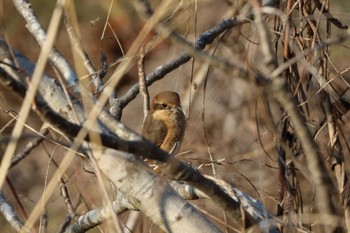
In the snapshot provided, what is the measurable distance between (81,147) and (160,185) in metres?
0.27

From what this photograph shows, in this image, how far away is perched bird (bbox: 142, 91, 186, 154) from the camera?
14.9 feet

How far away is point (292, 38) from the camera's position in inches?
108

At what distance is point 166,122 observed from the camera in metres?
4.59

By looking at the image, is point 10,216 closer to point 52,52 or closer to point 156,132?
point 52,52

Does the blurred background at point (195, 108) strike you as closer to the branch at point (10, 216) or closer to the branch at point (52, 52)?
the branch at point (10, 216)

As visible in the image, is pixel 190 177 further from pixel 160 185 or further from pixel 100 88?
pixel 100 88

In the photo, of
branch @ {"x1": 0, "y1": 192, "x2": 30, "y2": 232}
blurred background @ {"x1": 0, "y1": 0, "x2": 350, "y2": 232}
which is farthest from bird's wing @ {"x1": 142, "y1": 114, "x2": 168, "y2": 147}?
branch @ {"x1": 0, "y1": 192, "x2": 30, "y2": 232}

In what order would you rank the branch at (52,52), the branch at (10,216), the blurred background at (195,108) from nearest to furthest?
1. the branch at (52,52)
2. the branch at (10,216)
3. the blurred background at (195,108)

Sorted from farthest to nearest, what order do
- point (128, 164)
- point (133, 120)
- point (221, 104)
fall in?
point (133, 120) < point (221, 104) < point (128, 164)

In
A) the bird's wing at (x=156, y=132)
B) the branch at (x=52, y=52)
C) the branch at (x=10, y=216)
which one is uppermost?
the branch at (x=52, y=52)

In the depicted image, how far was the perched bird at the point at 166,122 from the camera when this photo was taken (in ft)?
14.9

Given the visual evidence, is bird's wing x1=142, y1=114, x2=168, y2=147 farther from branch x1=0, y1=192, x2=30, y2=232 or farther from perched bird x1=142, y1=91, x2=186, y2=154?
branch x1=0, y1=192, x2=30, y2=232

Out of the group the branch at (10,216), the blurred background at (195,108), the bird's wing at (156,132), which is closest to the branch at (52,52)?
the blurred background at (195,108)

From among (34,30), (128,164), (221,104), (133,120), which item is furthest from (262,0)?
(133,120)
